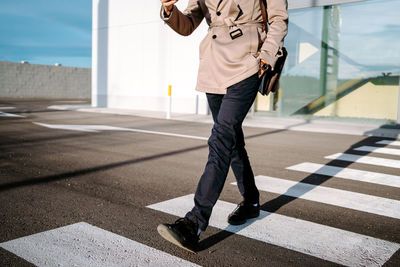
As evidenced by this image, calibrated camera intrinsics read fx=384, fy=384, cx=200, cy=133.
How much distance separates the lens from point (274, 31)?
258cm

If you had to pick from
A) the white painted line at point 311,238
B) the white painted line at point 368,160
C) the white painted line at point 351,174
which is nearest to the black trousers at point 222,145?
the white painted line at point 311,238

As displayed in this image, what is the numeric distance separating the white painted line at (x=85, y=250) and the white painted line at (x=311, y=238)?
71 cm

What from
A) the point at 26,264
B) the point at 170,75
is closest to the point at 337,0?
the point at 170,75

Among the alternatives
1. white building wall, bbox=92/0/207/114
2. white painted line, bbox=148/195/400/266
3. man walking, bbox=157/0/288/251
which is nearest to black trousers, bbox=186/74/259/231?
man walking, bbox=157/0/288/251

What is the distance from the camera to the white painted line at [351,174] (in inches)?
192

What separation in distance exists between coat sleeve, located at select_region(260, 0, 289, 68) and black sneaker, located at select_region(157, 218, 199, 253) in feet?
3.88

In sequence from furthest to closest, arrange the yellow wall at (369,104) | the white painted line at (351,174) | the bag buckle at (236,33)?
the yellow wall at (369,104)
the white painted line at (351,174)
the bag buckle at (236,33)

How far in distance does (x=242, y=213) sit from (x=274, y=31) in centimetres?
143

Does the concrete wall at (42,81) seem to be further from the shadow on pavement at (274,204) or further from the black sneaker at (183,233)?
the black sneaker at (183,233)

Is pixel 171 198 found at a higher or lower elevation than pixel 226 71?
lower

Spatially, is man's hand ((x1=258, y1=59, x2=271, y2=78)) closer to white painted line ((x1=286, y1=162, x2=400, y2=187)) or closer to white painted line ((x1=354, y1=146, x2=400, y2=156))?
white painted line ((x1=286, y1=162, x2=400, y2=187))

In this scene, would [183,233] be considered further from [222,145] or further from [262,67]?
[262,67]

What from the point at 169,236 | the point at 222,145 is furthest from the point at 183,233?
the point at 222,145


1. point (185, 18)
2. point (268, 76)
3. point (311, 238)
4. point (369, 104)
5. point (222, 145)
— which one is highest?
point (185, 18)
